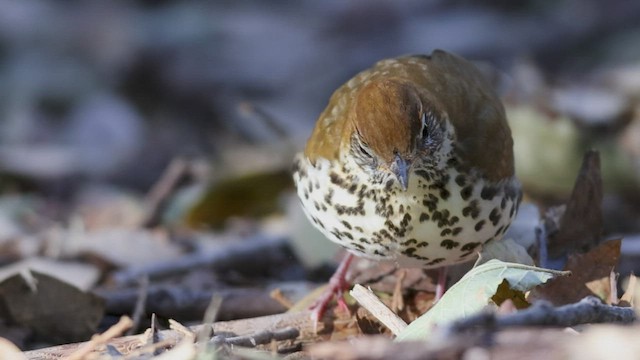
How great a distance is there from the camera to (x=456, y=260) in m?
4.09

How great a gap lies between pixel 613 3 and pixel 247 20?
338cm

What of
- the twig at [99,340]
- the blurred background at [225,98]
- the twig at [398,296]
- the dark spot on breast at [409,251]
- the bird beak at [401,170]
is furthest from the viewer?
the blurred background at [225,98]

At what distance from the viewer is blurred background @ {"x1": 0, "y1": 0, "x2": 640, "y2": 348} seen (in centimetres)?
613

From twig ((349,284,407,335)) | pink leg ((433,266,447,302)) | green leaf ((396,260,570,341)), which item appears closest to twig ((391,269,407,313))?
pink leg ((433,266,447,302))

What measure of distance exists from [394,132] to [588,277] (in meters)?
0.83

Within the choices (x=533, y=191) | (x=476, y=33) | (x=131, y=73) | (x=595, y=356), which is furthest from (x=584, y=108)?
(x=595, y=356)

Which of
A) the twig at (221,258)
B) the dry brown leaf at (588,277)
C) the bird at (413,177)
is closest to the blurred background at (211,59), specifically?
the twig at (221,258)

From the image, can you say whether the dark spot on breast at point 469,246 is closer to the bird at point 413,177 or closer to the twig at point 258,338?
the bird at point 413,177

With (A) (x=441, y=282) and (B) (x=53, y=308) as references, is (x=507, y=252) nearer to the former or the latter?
(A) (x=441, y=282)

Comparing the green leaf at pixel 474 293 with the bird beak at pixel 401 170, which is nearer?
the green leaf at pixel 474 293

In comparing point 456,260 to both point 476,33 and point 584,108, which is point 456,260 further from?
point 476,33

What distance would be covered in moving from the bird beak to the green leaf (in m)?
0.46

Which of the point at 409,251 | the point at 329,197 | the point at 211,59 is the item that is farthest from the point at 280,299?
the point at 211,59

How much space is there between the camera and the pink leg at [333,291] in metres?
→ 4.04
